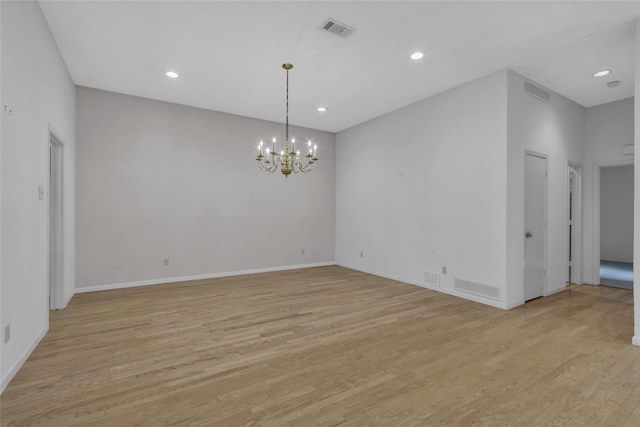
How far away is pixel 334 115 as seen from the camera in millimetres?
6375

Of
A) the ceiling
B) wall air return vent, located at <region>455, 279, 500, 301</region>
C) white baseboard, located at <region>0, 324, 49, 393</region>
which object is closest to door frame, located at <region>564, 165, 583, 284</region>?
the ceiling

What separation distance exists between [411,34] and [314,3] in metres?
1.18

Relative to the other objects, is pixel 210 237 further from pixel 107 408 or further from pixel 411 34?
pixel 411 34

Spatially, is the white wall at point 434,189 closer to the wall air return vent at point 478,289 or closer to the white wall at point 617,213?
the wall air return vent at point 478,289

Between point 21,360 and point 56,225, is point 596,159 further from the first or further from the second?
point 56,225

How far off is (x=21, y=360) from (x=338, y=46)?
440 centimetres

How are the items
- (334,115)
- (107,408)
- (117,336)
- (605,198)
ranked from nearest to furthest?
(107,408) → (117,336) → (334,115) → (605,198)

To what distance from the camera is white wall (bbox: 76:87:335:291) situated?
16.8ft

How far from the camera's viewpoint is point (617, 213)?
26.9 feet

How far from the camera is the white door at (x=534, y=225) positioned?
455cm

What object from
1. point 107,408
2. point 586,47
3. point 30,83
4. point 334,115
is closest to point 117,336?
point 107,408

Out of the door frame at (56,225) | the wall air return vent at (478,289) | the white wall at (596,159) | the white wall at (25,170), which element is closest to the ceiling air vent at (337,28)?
the white wall at (25,170)

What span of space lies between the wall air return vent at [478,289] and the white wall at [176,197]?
11.8 feet

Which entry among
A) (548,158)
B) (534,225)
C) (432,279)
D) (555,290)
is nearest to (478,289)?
(432,279)
